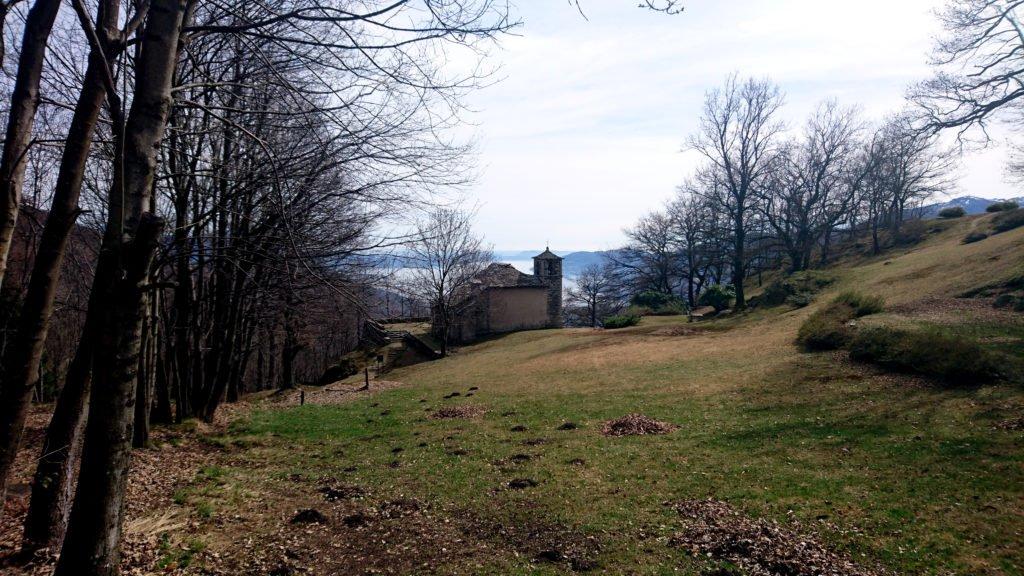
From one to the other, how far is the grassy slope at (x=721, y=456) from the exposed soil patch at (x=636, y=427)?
1.30 feet

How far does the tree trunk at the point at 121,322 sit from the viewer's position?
11.6 ft

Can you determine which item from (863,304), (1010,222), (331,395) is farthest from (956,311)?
(1010,222)

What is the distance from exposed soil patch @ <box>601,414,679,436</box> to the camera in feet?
40.7

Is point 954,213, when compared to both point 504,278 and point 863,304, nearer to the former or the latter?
point 504,278

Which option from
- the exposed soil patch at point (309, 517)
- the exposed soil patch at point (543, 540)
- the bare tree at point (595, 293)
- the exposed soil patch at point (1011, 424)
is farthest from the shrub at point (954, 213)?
the exposed soil patch at point (309, 517)

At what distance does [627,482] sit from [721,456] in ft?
6.95

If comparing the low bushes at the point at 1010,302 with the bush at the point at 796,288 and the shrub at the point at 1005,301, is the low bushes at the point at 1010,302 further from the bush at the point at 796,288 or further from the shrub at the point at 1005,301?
the bush at the point at 796,288

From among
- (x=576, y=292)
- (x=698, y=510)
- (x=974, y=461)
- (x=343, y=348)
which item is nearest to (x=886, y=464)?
(x=974, y=461)

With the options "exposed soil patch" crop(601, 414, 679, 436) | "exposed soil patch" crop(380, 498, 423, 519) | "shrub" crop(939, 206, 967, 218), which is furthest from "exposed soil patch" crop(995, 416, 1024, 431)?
"shrub" crop(939, 206, 967, 218)

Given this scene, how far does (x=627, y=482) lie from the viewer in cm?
923

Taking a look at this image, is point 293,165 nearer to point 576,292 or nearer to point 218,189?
point 218,189

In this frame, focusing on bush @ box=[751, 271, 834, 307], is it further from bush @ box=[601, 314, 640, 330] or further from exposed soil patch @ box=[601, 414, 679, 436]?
exposed soil patch @ box=[601, 414, 679, 436]

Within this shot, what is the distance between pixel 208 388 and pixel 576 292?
59.9 metres

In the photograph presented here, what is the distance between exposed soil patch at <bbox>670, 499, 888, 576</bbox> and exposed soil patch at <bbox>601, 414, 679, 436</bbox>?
4.58 meters
